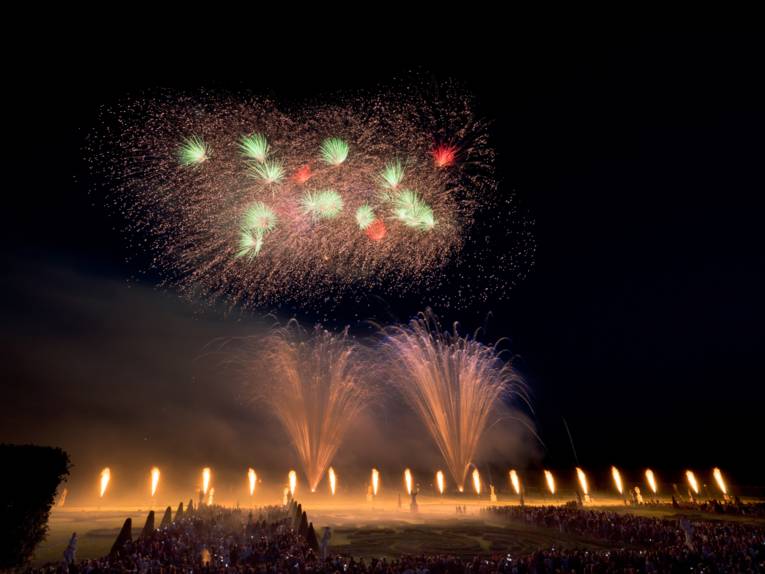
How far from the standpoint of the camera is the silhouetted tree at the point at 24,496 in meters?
14.2

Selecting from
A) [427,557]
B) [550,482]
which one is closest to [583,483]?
[550,482]

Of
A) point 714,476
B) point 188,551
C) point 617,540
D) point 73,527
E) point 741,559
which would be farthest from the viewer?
point 714,476

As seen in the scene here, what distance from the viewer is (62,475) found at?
16.7 metres

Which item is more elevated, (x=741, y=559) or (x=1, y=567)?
(x=1, y=567)

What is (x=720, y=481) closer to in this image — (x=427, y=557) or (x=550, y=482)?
(x=550, y=482)

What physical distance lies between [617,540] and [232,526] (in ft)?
77.2

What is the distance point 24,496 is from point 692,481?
6372cm

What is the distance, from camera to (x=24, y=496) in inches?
585

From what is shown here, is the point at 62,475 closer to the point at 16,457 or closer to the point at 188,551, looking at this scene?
the point at 16,457

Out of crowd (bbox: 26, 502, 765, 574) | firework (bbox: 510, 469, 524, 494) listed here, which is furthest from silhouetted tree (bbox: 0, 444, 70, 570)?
firework (bbox: 510, 469, 524, 494)

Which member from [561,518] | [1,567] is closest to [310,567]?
[1,567]

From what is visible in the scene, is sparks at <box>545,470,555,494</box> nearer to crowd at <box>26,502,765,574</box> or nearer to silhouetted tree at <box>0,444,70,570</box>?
crowd at <box>26,502,765,574</box>

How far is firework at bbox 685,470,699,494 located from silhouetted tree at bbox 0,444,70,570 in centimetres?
6044

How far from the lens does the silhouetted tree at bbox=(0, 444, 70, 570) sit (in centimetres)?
1420
